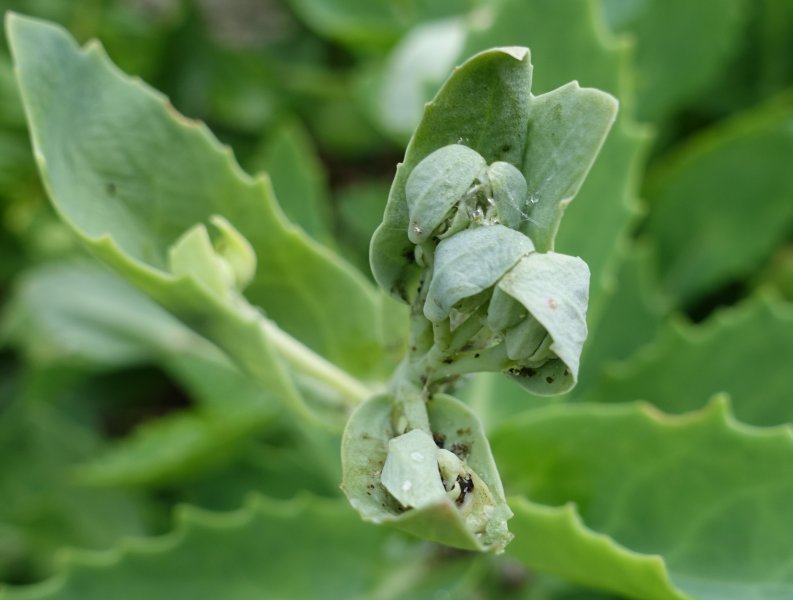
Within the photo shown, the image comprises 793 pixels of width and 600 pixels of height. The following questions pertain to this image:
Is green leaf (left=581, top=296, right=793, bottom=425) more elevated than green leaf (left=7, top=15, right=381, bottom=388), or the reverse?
green leaf (left=7, top=15, right=381, bottom=388)

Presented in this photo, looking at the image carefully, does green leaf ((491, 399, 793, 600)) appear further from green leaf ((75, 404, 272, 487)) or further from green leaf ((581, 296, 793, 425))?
green leaf ((75, 404, 272, 487))

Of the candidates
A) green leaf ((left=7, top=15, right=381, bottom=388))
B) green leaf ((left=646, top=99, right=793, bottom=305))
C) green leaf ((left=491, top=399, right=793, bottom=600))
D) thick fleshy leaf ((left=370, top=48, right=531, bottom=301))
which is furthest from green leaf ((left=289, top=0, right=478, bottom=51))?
thick fleshy leaf ((left=370, top=48, right=531, bottom=301))

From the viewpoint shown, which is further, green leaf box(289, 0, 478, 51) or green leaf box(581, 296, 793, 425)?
green leaf box(289, 0, 478, 51)

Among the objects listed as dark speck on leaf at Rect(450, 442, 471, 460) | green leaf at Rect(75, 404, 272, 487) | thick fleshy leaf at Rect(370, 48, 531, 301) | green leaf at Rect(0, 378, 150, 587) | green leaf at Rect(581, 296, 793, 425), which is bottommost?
green leaf at Rect(0, 378, 150, 587)

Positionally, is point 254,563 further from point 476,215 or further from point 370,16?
point 370,16

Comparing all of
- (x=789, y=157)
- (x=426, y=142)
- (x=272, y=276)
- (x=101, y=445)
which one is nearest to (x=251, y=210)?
(x=272, y=276)

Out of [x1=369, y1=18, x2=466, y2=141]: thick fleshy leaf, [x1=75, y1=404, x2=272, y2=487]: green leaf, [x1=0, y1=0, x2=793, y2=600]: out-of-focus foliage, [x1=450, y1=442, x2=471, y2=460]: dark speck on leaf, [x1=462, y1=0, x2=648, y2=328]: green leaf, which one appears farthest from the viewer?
[x1=369, y1=18, x2=466, y2=141]: thick fleshy leaf
